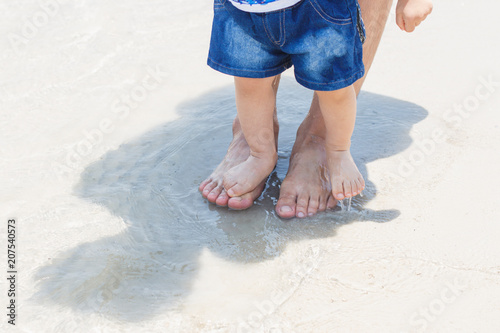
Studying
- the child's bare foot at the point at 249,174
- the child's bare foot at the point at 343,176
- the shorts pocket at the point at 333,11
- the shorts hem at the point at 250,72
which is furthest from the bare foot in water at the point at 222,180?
the shorts pocket at the point at 333,11

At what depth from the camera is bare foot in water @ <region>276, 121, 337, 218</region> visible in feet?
5.94

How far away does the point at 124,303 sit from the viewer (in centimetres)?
145

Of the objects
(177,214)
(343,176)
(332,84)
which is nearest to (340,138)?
(343,176)

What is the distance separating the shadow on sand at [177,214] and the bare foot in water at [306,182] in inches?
1.5

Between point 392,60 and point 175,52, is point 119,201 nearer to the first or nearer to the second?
point 175,52

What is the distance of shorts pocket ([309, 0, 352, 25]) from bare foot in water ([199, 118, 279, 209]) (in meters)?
0.65

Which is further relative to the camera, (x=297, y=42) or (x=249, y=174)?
(x=249, y=174)

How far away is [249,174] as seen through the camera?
1.88m

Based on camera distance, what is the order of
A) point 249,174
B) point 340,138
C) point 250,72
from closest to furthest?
point 250,72
point 340,138
point 249,174

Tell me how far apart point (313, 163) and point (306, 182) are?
9 centimetres

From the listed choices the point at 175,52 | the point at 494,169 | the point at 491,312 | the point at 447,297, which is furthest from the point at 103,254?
the point at 175,52

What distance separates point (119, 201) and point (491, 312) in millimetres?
1246

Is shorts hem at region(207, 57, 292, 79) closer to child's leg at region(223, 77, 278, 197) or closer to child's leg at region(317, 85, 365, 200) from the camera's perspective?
child's leg at region(223, 77, 278, 197)

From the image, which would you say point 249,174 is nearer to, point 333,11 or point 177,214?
point 177,214
